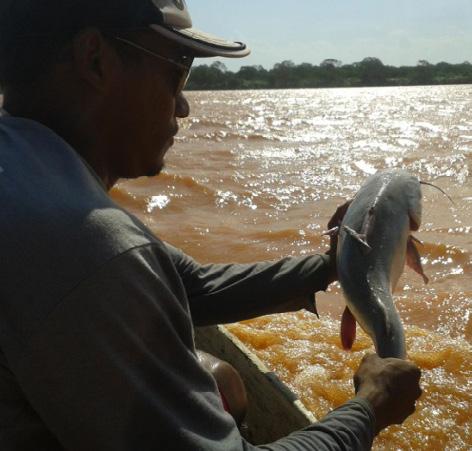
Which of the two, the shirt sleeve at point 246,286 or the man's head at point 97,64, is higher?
the man's head at point 97,64

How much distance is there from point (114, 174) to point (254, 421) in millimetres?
1962

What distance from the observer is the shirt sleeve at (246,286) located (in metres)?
2.76

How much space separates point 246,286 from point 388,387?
980mm

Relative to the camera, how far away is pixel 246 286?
279cm

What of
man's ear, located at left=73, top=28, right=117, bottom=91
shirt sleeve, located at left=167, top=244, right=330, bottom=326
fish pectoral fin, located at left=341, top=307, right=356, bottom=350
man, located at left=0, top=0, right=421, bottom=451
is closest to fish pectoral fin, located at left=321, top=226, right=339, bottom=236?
shirt sleeve, located at left=167, top=244, right=330, bottom=326

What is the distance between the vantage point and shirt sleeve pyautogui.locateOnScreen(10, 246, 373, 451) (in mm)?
1229

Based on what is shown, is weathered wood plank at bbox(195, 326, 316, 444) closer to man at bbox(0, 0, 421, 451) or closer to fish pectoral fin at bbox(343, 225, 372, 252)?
fish pectoral fin at bbox(343, 225, 372, 252)

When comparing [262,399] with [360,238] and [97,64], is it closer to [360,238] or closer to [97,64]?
[360,238]

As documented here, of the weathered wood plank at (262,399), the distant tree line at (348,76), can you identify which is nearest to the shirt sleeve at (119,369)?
the weathered wood plank at (262,399)

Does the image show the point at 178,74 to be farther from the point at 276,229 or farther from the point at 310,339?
the point at 276,229

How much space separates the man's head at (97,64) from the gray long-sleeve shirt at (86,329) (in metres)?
0.27

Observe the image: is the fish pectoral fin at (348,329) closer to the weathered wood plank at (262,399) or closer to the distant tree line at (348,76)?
the weathered wood plank at (262,399)

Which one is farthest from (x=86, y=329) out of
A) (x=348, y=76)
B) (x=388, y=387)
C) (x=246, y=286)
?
(x=348, y=76)

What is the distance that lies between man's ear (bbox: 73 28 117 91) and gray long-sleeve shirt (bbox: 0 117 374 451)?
28 centimetres
